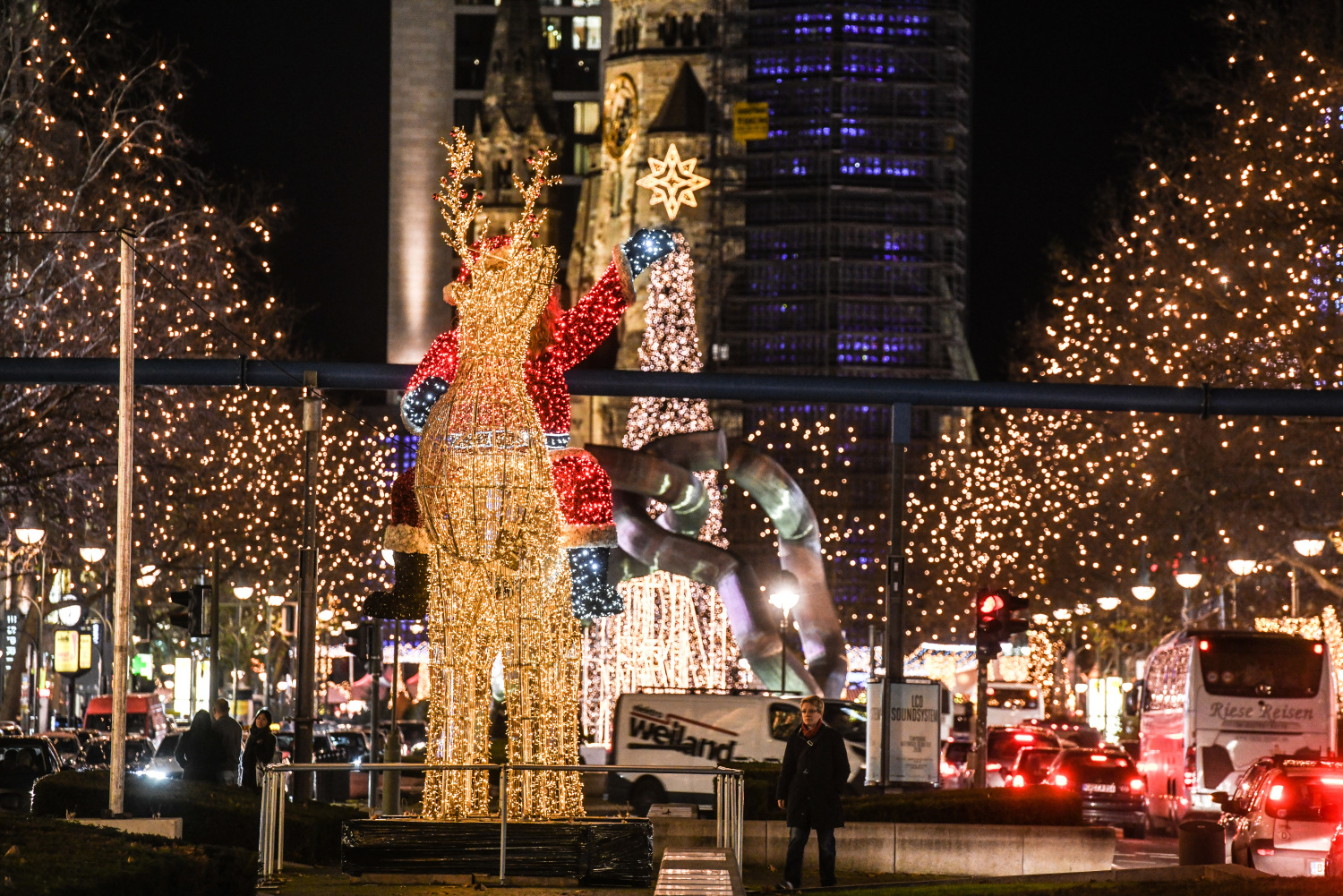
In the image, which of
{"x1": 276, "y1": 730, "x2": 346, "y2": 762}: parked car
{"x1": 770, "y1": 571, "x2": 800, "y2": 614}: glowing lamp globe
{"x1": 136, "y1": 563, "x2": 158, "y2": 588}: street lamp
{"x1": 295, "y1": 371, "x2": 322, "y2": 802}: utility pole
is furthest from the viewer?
{"x1": 276, "y1": 730, "x2": 346, "y2": 762}: parked car

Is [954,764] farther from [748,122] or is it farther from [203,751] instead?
[748,122]

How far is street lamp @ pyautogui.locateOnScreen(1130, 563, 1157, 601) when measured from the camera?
54.3 m

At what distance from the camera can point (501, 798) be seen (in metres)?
16.5

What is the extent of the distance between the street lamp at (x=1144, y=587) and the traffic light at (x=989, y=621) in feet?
97.7

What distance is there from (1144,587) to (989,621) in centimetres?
3159

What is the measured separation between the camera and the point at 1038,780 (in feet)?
121

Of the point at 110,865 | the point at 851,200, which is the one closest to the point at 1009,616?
the point at 110,865

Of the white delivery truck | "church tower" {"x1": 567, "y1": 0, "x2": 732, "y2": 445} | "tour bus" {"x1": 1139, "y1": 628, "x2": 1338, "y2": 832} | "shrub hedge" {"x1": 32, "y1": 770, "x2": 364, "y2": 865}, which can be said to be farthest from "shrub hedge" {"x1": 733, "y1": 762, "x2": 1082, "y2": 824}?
"church tower" {"x1": 567, "y1": 0, "x2": 732, "y2": 445}

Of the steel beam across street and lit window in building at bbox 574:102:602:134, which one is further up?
lit window in building at bbox 574:102:602:134

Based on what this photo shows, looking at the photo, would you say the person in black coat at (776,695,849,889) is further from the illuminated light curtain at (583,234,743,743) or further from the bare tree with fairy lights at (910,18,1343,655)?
the illuminated light curtain at (583,234,743,743)

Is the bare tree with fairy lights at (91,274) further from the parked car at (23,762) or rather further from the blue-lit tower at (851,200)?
the blue-lit tower at (851,200)

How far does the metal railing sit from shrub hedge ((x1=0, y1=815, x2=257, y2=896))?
9.95 ft

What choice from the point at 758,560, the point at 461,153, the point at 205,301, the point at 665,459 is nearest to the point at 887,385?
the point at 461,153

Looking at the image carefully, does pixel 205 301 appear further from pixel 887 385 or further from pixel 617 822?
pixel 617 822
